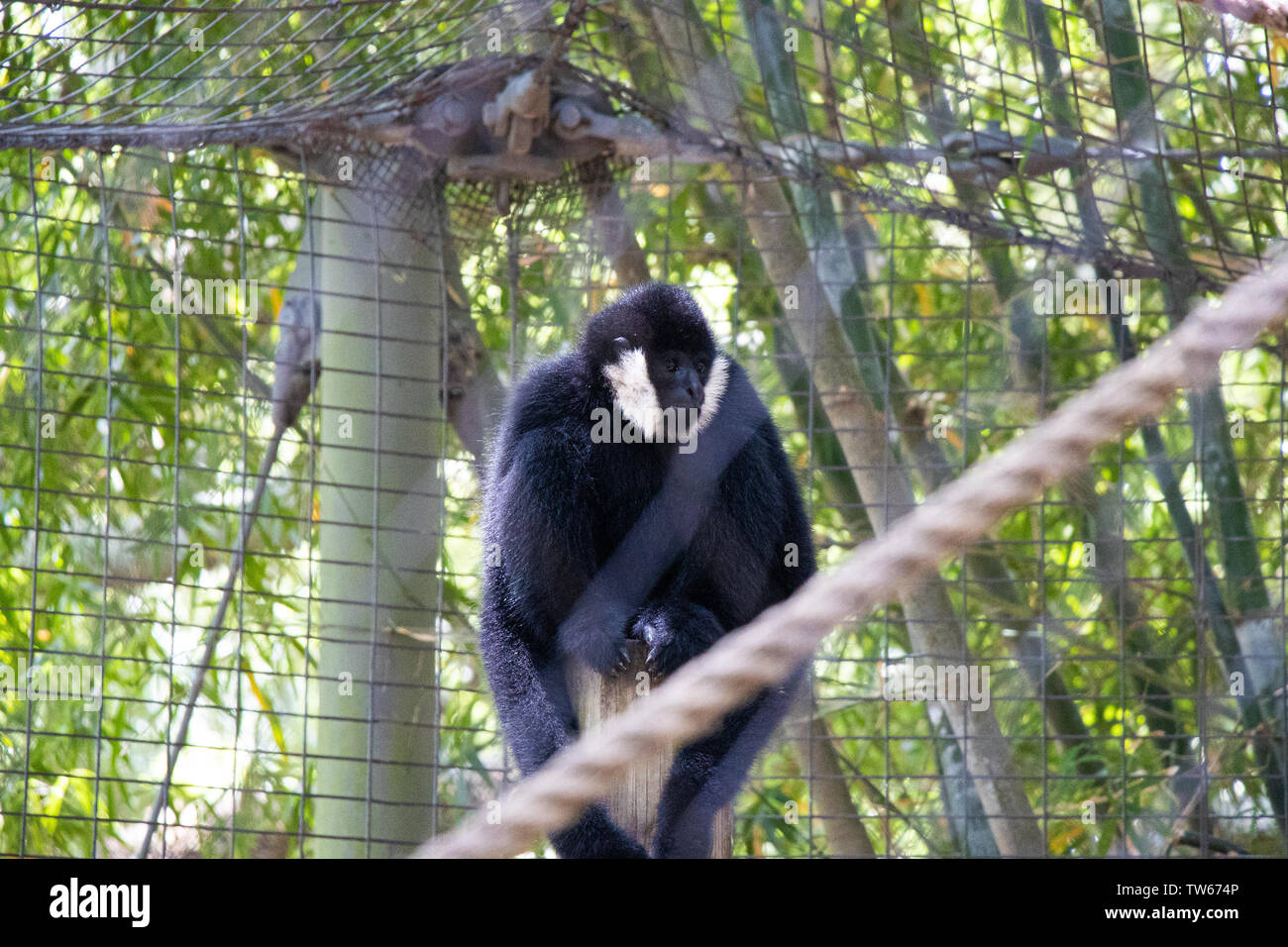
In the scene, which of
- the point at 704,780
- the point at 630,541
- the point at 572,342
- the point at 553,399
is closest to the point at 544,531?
the point at 630,541

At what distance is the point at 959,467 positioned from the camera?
423 cm

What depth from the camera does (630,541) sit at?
2775 mm

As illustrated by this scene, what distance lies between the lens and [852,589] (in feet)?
3.71

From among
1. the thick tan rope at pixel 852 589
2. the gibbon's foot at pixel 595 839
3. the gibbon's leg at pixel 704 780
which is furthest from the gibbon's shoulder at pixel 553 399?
the thick tan rope at pixel 852 589

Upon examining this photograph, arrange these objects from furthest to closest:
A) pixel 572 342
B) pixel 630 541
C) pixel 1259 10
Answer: pixel 572 342
pixel 630 541
pixel 1259 10

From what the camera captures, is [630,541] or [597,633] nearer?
[597,633]

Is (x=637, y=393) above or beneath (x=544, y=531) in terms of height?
above

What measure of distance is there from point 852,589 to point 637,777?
135 centimetres

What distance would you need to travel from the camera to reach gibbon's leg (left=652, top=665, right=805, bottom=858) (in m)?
2.35

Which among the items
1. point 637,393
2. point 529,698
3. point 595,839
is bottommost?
point 595,839

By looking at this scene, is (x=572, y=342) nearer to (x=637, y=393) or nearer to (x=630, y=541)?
(x=637, y=393)

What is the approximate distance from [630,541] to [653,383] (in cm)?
35

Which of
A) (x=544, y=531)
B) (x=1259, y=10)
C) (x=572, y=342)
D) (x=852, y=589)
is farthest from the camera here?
(x=572, y=342)

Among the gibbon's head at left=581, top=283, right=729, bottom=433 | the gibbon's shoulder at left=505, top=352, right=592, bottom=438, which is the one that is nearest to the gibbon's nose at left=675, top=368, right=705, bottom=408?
the gibbon's head at left=581, top=283, right=729, bottom=433
